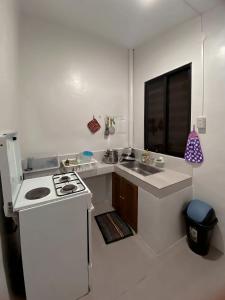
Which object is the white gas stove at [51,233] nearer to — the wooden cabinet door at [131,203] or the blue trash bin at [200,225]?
the wooden cabinet door at [131,203]

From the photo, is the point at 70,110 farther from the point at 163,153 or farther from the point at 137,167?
the point at 163,153

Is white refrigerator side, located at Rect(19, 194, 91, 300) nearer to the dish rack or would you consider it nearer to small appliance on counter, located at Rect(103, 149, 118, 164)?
the dish rack

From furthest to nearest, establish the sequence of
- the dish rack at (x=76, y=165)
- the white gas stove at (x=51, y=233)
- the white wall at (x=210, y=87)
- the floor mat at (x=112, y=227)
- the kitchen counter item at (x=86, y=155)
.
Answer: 1. the kitchen counter item at (x=86, y=155)
2. the dish rack at (x=76, y=165)
3. the floor mat at (x=112, y=227)
4. the white wall at (x=210, y=87)
5. the white gas stove at (x=51, y=233)

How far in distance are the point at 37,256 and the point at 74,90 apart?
2.01 meters

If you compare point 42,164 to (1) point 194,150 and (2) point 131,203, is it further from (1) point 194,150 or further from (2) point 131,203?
(1) point 194,150

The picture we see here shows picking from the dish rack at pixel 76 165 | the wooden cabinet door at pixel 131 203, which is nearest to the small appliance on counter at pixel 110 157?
the dish rack at pixel 76 165

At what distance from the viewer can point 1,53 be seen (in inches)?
42.7

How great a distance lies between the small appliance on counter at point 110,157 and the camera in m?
2.46

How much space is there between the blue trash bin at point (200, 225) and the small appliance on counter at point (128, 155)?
1.21 meters

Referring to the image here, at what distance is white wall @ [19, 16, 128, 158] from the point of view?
191cm

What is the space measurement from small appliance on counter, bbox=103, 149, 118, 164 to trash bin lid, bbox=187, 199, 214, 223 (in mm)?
1242

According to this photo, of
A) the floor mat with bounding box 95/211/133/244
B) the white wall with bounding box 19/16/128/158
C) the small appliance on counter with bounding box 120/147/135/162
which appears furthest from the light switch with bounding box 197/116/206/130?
the floor mat with bounding box 95/211/133/244

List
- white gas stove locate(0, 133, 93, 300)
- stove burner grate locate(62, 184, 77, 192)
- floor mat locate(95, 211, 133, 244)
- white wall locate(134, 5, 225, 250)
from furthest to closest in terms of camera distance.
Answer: floor mat locate(95, 211, 133, 244) < white wall locate(134, 5, 225, 250) < stove burner grate locate(62, 184, 77, 192) < white gas stove locate(0, 133, 93, 300)

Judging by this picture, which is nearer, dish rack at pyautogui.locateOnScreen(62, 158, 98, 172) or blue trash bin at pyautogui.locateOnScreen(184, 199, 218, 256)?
blue trash bin at pyautogui.locateOnScreen(184, 199, 218, 256)
